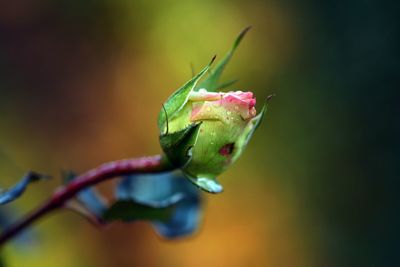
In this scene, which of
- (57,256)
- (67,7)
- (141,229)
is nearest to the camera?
(57,256)

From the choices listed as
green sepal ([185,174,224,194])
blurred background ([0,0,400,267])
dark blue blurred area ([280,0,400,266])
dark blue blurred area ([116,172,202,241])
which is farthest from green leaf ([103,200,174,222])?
dark blue blurred area ([280,0,400,266])

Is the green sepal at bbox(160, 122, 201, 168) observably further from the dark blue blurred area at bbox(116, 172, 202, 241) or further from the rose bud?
the dark blue blurred area at bbox(116, 172, 202, 241)

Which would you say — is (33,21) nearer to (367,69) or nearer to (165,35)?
(165,35)

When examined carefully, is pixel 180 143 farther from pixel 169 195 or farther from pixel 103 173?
pixel 169 195

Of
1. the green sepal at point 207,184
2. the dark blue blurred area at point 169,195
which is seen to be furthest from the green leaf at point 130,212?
the green sepal at point 207,184

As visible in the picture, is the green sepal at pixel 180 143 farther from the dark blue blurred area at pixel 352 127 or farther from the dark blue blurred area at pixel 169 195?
the dark blue blurred area at pixel 352 127

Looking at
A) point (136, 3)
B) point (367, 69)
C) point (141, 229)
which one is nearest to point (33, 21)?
point (136, 3)

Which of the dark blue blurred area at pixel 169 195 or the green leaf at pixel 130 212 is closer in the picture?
the green leaf at pixel 130 212
